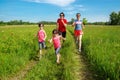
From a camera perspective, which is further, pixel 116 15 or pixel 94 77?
pixel 116 15

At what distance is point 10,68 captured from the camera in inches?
369

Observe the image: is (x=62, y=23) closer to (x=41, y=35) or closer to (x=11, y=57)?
(x=41, y=35)

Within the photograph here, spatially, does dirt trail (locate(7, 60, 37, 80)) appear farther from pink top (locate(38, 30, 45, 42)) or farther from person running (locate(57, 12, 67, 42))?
person running (locate(57, 12, 67, 42))

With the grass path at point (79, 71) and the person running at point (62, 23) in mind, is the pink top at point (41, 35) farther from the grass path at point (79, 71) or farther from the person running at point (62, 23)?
the person running at point (62, 23)

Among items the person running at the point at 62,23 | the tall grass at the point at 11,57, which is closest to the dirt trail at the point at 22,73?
the tall grass at the point at 11,57

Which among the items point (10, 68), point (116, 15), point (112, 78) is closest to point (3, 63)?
point (10, 68)

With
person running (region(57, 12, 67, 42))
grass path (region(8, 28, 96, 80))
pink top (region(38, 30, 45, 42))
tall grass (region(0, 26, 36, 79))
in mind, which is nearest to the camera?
grass path (region(8, 28, 96, 80))

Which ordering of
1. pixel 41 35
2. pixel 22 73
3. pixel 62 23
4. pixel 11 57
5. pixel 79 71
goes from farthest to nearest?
pixel 62 23 < pixel 41 35 < pixel 11 57 < pixel 22 73 < pixel 79 71

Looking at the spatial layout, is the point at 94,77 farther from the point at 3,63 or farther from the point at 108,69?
the point at 3,63

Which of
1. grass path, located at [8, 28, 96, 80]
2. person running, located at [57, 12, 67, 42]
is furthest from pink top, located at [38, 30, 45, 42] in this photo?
person running, located at [57, 12, 67, 42]

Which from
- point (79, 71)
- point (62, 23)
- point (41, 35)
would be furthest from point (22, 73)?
point (62, 23)

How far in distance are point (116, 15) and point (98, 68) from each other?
157m

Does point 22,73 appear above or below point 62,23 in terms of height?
below

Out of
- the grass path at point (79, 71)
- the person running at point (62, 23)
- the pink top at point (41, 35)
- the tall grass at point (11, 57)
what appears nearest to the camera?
the grass path at point (79, 71)
